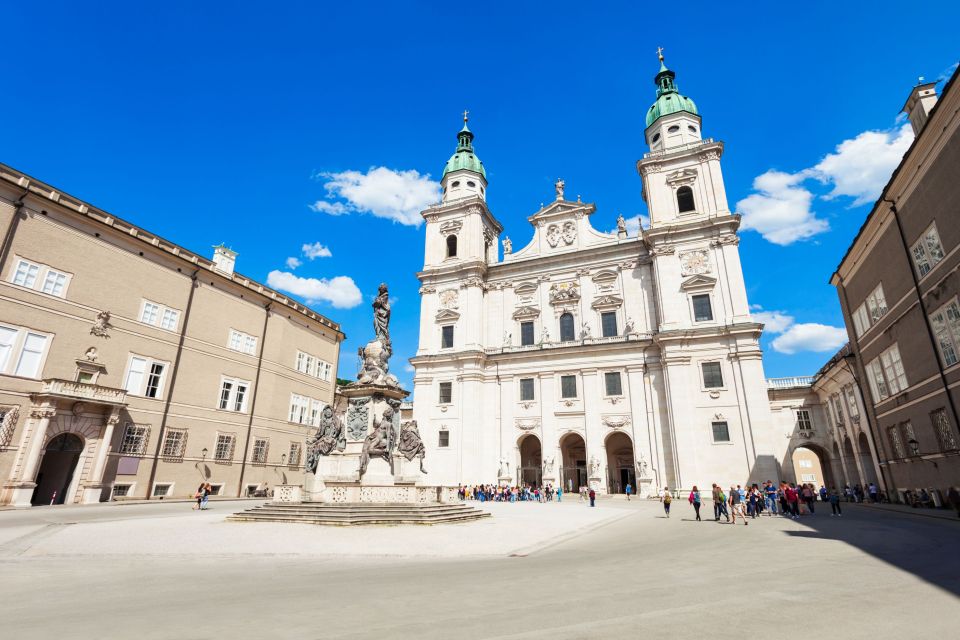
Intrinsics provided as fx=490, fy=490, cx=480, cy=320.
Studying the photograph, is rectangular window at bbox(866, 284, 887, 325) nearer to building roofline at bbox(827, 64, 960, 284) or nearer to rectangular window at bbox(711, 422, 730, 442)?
building roofline at bbox(827, 64, 960, 284)

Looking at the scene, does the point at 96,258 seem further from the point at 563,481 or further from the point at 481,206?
the point at 563,481

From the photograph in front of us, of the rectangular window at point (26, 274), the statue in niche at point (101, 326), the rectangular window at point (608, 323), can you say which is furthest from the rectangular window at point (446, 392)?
the rectangular window at point (26, 274)

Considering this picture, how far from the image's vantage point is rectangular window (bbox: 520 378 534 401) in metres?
39.4

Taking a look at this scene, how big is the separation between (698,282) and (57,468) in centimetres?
4010

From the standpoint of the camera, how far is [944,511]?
1762 centimetres

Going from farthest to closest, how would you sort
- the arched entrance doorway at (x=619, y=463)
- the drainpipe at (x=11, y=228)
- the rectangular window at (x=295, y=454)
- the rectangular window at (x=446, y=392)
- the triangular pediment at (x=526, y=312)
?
the triangular pediment at (x=526, y=312)
the rectangular window at (x=446, y=392)
the arched entrance doorway at (x=619, y=463)
the rectangular window at (x=295, y=454)
the drainpipe at (x=11, y=228)

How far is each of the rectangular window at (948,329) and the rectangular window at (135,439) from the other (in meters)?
35.8

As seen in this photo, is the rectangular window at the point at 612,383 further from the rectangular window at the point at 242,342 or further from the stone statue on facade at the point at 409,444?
the rectangular window at the point at 242,342

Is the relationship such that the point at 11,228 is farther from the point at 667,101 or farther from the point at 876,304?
the point at 667,101

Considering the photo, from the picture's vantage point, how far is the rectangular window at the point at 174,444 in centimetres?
2727

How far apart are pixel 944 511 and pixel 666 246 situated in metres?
24.0

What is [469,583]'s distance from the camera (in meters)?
7.21

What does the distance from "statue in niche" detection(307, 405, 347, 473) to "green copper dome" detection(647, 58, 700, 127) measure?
39574 mm

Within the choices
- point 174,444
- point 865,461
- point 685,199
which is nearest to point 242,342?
point 174,444
